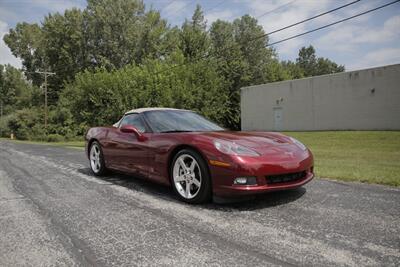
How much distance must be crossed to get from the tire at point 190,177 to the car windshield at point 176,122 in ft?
2.19

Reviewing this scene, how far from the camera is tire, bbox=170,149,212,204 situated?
3.73 metres

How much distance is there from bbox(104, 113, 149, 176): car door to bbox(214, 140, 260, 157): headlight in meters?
1.29

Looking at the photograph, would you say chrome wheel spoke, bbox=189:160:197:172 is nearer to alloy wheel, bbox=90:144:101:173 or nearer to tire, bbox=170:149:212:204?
tire, bbox=170:149:212:204

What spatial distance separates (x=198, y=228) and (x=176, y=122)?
2.10 metres

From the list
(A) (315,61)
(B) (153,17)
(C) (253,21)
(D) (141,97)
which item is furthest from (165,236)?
(A) (315,61)

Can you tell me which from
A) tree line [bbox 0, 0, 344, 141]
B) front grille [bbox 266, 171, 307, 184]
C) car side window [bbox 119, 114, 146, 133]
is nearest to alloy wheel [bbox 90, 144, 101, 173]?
car side window [bbox 119, 114, 146, 133]

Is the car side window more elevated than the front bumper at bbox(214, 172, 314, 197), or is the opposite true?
the car side window

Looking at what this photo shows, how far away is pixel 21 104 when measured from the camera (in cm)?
5769

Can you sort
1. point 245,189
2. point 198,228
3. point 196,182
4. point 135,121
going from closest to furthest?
point 198,228
point 245,189
point 196,182
point 135,121

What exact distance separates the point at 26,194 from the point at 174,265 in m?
3.32

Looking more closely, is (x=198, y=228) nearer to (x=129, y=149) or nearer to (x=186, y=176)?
(x=186, y=176)

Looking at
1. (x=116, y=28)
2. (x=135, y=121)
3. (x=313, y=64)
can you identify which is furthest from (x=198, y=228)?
(x=313, y=64)

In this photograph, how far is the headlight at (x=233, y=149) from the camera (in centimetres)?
358

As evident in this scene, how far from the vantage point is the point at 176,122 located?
4.82 metres
